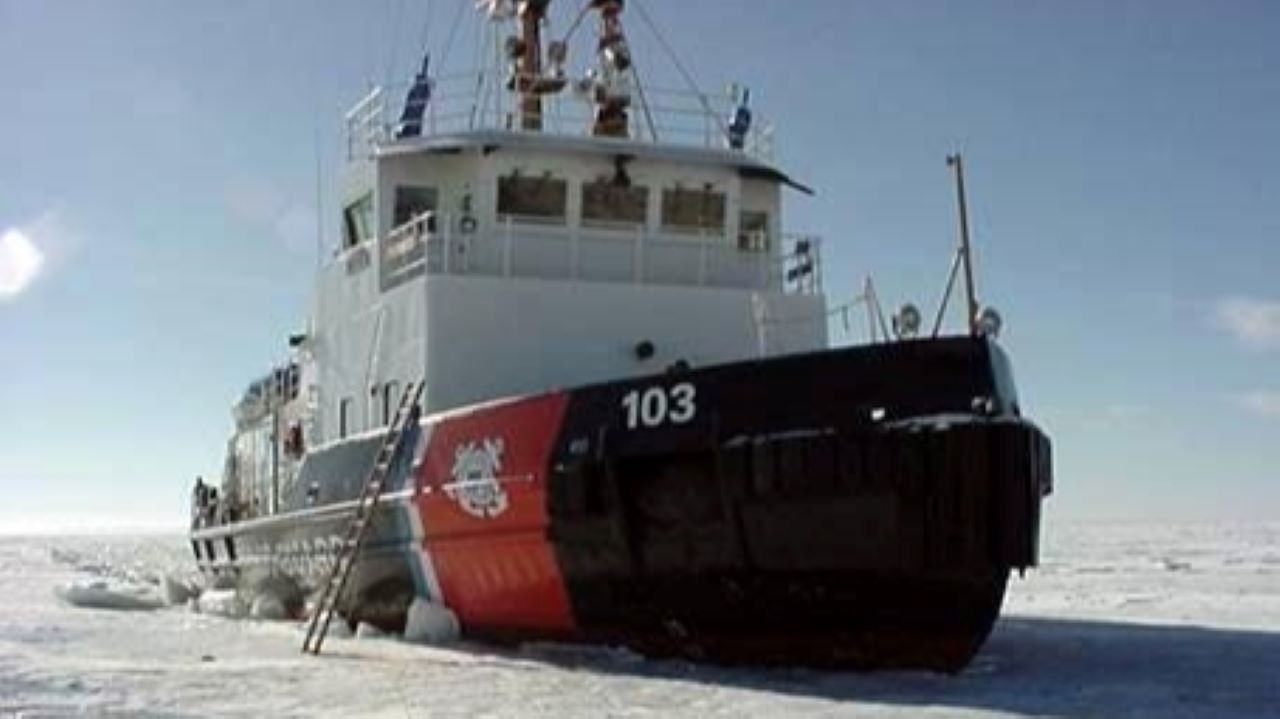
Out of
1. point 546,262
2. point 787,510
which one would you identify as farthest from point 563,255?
point 787,510

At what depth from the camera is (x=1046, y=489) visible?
9.24 metres

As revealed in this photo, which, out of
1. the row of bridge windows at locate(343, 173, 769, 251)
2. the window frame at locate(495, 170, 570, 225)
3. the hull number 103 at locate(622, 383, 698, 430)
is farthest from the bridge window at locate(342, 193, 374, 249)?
the hull number 103 at locate(622, 383, 698, 430)

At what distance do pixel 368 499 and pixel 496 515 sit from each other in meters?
1.93

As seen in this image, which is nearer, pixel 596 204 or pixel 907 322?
pixel 907 322

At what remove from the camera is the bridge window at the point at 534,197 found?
1214cm

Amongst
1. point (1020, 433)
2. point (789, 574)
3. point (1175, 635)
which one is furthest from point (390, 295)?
point (1175, 635)

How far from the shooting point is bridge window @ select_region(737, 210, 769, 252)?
13133mm

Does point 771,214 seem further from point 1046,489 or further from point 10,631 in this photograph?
point 10,631

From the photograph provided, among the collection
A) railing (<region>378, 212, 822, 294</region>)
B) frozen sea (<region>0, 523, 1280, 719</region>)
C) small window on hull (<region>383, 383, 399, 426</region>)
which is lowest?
frozen sea (<region>0, 523, 1280, 719</region>)

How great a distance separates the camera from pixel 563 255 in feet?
39.6

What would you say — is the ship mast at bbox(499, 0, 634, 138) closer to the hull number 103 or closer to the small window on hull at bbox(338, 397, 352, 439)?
the small window on hull at bbox(338, 397, 352, 439)

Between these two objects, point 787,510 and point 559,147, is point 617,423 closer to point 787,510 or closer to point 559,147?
point 787,510

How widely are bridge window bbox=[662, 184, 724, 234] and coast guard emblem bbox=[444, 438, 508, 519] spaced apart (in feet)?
10.9

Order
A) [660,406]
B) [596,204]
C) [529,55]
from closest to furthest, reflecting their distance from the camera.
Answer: [660,406], [596,204], [529,55]
